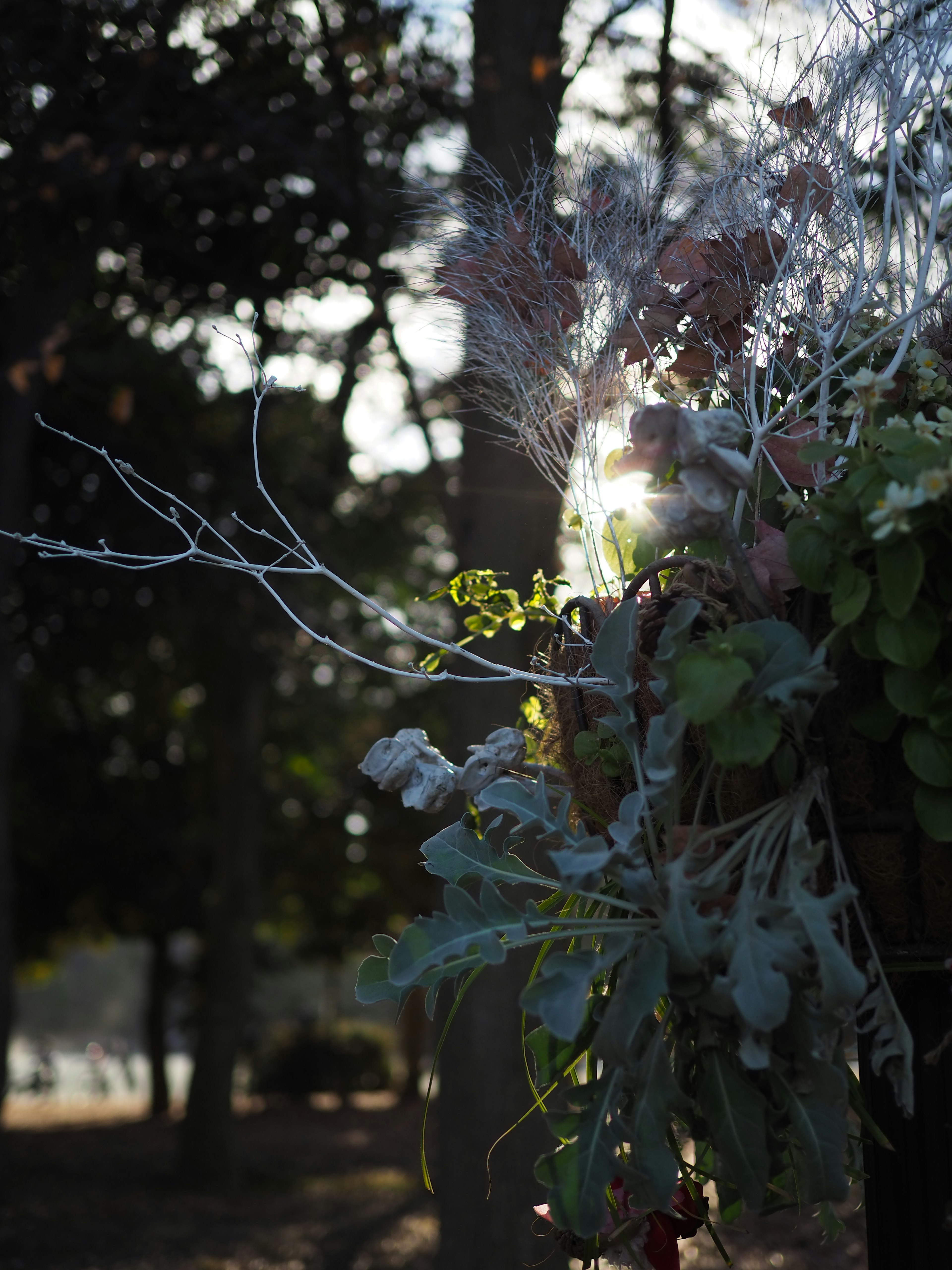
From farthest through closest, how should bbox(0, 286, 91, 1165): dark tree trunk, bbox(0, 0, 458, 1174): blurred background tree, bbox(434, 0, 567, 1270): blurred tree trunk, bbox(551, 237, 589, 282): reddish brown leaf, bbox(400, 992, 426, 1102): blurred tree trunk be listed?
bbox(400, 992, 426, 1102): blurred tree trunk
bbox(0, 286, 91, 1165): dark tree trunk
bbox(0, 0, 458, 1174): blurred background tree
bbox(434, 0, 567, 1270): blurred tree trunk
bbox(551, 237, 589, 282): reddish brown leaf

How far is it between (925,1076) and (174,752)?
39.6 feet

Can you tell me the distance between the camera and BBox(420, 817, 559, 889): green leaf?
110cm

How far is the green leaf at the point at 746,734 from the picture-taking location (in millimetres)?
896

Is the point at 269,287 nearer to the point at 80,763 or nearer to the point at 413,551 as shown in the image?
the point at 413,551

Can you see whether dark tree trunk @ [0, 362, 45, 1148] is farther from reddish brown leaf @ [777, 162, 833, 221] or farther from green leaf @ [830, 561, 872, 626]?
green leaf @ [830, 561, 872, 626]

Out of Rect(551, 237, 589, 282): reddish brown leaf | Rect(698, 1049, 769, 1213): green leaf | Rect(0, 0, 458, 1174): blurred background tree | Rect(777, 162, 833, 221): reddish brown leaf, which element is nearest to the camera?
Rect(698, 1049, 769, 1213): green leaf

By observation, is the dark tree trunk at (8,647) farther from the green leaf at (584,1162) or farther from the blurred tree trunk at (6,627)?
the green leaf at (584,1162)

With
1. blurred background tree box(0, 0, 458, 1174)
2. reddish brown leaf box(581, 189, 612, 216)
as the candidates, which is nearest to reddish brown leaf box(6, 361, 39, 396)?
blurred background tree box(0, 0, 458, 1174)

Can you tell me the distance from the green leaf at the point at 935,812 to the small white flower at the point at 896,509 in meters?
0.25

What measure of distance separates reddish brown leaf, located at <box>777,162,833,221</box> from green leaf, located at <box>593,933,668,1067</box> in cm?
99

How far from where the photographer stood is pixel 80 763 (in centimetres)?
1112

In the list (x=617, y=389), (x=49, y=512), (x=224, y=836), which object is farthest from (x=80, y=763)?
(x=617, y=389)

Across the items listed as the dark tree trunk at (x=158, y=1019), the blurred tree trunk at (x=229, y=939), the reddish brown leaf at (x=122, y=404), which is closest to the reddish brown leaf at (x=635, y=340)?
the reddish brown leaf at (x=122, y=404)

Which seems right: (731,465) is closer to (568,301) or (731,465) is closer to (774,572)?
(774,572)
